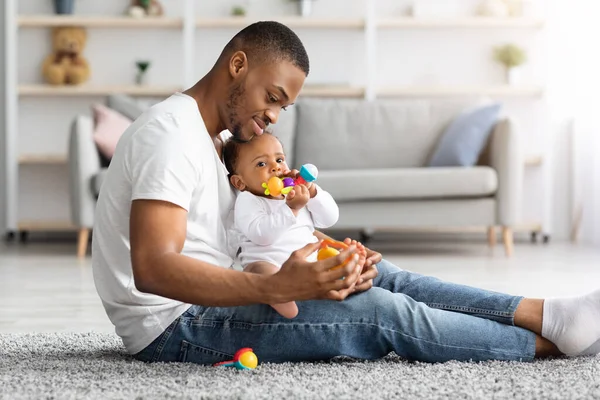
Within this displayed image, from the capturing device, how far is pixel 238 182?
6.07ft

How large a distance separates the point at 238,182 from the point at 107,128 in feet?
10.1

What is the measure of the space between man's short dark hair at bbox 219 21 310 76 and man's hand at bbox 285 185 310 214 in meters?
0.26

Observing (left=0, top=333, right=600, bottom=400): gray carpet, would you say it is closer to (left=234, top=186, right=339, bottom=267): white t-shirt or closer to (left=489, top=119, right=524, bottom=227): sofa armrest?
(left=234, top=186, right=339, bottom=267): white t-shirt

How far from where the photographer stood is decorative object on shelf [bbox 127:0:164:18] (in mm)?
5777

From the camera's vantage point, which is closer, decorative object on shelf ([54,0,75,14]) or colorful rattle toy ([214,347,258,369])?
colorful rattle toy ([214,347,258,369])

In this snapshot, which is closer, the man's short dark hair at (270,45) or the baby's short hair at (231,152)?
the man's short dark hair at (270,45)

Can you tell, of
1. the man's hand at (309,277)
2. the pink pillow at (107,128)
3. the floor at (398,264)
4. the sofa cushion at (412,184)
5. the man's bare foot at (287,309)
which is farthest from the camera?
the pink pillow at (107,128)

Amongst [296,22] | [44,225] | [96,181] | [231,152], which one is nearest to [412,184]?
[96,181]

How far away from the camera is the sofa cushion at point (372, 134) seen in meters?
5.08

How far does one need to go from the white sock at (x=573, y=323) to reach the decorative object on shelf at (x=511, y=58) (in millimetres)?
4270

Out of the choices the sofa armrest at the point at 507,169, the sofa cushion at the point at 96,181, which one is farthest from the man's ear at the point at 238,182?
the sofa armrest at the point at 507,169

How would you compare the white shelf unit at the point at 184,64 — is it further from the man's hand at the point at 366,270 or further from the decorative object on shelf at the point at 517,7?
the man's hand at the point at 366,270

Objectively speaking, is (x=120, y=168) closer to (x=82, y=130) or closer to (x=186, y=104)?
(x=186, y=104)

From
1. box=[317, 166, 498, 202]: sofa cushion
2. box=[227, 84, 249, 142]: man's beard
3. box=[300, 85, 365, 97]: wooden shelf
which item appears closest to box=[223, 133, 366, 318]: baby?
box=[227, 84, 249, 142]: man's beard
